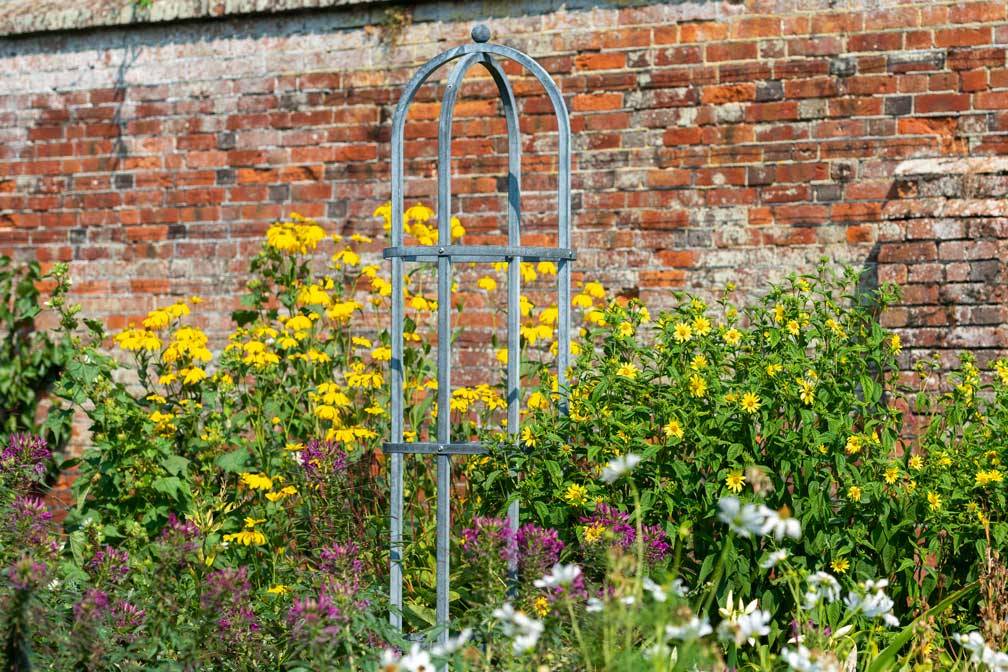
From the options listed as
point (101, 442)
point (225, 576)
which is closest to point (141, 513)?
point (101, 442)

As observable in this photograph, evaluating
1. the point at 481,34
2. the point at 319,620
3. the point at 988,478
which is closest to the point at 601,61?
the point at 481,34

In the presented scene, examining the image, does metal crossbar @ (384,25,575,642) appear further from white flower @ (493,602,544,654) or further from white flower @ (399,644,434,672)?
white flower @ (399,644,434,672)

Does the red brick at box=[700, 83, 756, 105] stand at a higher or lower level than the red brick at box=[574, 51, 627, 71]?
lower

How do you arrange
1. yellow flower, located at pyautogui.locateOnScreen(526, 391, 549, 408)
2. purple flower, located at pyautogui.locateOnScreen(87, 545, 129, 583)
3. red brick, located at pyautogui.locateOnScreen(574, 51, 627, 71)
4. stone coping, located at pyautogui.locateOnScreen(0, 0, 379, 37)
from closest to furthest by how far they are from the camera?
purple flower, located at pyautogui.locateOnScreen(87, 545, 129, 583) < yellow flower, located at pyautogui.locateOnScreen(526, 391, 549, 408) < red brick, located at pyautogui.locateOnScreen(574, 51, 627, 71) < stone coping, located at pyautogui.locateOnScreen(0, 0, 379, 37)

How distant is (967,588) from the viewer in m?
3.72

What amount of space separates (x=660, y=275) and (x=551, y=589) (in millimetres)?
2874

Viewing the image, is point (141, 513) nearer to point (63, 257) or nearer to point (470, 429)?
point (470, 429)

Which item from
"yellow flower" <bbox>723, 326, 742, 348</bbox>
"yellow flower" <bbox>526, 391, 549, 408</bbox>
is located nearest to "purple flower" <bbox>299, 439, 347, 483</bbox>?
"yellow flower" <bbox>526, 391, 549, 408</bbox>

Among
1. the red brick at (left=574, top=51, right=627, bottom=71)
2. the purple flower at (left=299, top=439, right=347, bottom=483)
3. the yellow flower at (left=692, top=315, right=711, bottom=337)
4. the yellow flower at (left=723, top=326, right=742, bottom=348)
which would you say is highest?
the red brick at (left=574, top=51, right=627, bottom=71)

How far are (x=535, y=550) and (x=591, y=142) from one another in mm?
3118

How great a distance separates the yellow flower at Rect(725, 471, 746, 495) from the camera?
382 centimetres

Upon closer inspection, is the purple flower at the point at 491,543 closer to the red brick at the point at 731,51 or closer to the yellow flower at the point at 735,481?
the yellow flower at the point at 735,481

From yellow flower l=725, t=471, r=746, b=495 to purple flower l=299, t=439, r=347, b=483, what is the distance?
122 centimetres

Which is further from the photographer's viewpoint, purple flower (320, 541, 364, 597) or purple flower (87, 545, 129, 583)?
purple flower (87, 545, 129, 583)
